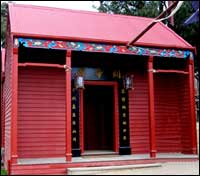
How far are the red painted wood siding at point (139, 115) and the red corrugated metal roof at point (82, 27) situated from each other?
1325 millimetres

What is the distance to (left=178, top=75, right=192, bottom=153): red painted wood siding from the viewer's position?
1073 cm

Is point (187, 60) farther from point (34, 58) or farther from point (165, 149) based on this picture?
point (34, 58)

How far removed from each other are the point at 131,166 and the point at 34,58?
397 centimetres

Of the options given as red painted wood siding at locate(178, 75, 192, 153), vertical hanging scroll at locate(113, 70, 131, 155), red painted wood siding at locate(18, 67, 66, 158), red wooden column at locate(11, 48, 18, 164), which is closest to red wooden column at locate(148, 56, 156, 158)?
vertical hanging scroll at locate(113, 70, 131, 155)

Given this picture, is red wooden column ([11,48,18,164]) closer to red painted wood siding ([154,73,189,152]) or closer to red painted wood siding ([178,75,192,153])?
red painted wood siding ([154,73,189,152])

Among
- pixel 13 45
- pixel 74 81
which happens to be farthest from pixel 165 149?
pixel 13 45

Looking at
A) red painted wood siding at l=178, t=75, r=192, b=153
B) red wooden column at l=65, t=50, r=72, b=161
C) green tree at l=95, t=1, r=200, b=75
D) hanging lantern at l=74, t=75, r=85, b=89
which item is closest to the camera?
red wooden column at l=65, t=50, r=72, b=161

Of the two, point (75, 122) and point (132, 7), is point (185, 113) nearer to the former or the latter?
point (75, 122)

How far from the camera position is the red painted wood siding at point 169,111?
11125mm

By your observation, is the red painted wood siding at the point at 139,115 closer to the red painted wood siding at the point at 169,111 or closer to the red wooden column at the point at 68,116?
the red painted wood siding at the point at 169,111

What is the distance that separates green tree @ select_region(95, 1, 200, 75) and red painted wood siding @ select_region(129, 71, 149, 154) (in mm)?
3618

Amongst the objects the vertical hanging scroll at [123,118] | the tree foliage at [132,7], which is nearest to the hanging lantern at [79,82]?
the vertical hanging scroll at [123,118]

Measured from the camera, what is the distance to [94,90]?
11.7m

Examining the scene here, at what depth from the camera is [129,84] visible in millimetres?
10578
